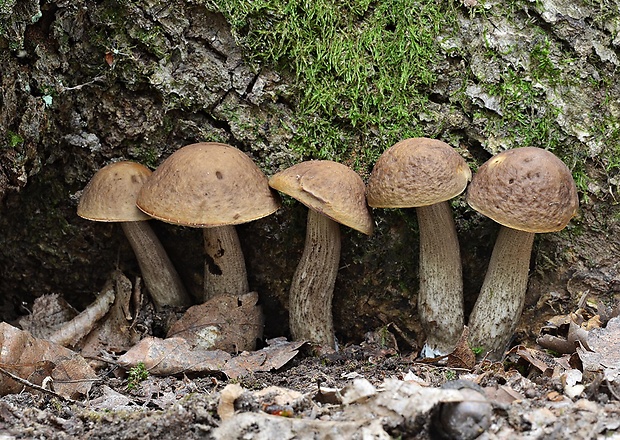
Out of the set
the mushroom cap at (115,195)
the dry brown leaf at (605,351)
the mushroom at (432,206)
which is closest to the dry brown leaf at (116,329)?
the mushroom cap at (115,195)

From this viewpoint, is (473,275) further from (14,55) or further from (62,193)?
(14,55)

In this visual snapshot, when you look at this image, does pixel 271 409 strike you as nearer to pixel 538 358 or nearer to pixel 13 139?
pixel 538 358

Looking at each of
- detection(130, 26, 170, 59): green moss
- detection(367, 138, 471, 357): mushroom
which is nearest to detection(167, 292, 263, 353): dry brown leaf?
detection(367, 138, 471, 357): mushroom

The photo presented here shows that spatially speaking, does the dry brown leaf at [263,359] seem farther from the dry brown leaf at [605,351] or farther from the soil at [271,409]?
the dry brown leaf at [605,351]

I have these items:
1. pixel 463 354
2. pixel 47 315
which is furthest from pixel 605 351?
pixel 47 315

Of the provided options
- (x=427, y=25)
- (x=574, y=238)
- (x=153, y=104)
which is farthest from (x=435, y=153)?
(x=153, y=104)

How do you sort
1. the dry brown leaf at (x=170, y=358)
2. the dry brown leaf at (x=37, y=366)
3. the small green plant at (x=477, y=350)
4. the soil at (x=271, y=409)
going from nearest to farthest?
the soil at (x=271, y=409)
the dry brown leaf at (x=37, y=366)
the dry brown leaf at (x=170, y=358)
the small green plant at (x=477, y=350)
